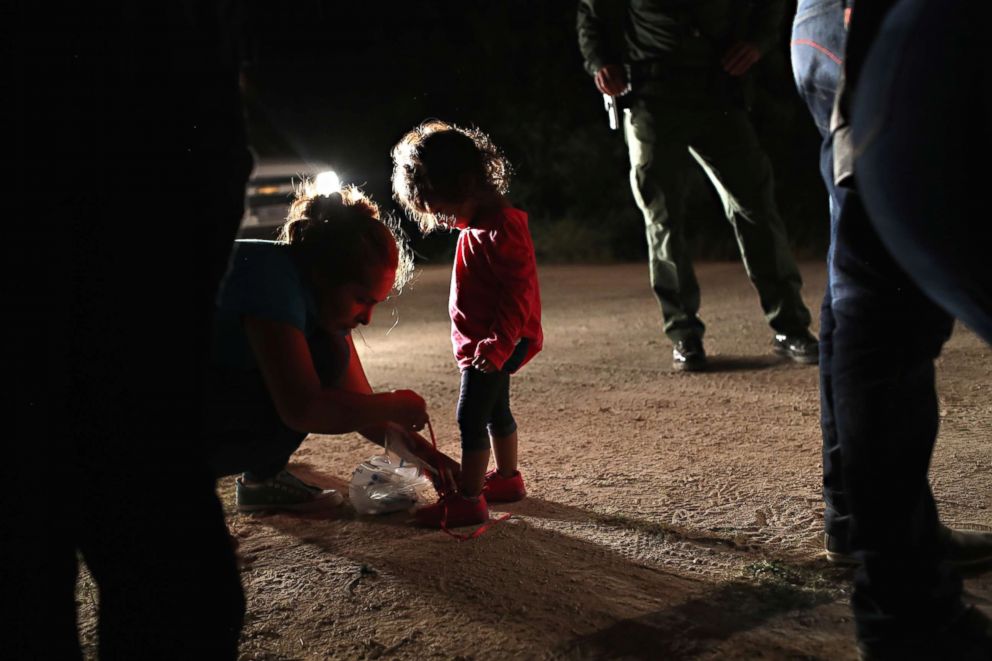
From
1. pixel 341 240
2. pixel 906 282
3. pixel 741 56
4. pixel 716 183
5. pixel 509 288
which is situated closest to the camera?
pixel 906 282

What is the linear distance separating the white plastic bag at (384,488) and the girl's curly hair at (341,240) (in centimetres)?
66

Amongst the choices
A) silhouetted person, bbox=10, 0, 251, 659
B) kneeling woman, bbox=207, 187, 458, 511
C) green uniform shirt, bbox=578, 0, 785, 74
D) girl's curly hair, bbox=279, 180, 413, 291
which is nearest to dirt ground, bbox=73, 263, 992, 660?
kneeling woman, bbox=207, 187, 458, 511

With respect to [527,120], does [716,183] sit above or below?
below

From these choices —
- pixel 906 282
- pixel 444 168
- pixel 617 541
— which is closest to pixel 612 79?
pixel 444 168

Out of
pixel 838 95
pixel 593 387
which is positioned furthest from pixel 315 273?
pixel 593 387

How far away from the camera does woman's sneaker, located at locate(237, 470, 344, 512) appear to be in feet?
10.1

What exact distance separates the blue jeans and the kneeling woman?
0.94 m

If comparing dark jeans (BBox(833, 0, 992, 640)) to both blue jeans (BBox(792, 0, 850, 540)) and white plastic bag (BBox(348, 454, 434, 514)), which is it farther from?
white plastic bag (BBox(348, 454, 434, 514))

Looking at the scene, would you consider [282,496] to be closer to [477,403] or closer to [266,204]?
[477,403]

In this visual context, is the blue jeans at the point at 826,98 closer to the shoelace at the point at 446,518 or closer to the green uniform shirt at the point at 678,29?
the shoelace at the point at 446,518

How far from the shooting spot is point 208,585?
1.67 meters

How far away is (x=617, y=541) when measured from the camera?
Answer: 2697mm

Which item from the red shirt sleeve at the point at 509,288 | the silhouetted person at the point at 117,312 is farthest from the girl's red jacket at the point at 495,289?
the silhouetted person at the point at 117,312

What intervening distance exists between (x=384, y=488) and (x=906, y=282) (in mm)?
1672
